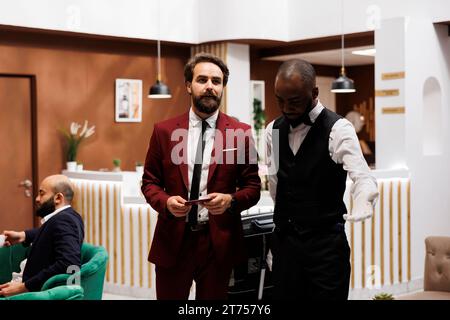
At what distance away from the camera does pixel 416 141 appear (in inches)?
277

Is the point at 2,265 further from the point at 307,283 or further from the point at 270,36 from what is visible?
the point at 270,36

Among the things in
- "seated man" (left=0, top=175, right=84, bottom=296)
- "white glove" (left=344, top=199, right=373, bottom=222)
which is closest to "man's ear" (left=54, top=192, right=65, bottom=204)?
"seated man" (left=0, top=175, right=84, bottom=296)

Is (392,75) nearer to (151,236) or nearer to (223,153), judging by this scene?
(151,236)

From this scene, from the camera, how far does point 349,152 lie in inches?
94.7

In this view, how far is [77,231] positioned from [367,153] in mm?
7386

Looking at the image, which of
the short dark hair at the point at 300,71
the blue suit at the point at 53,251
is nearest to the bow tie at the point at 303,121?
the short dark hair at the point at 300,71

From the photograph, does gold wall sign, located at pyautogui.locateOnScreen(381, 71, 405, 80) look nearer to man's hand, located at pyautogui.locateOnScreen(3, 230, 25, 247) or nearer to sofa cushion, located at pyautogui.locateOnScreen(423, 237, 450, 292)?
sofa cushion, located at pyautogui.locateOnScreen(423, 237, 450, 292)

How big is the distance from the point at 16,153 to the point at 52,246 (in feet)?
16.0

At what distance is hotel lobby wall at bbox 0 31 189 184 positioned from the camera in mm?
8258

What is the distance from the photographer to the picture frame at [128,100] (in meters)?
9.16

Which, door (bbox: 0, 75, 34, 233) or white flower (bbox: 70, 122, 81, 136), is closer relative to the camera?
door (bbox: 0, 75, 34, 233)

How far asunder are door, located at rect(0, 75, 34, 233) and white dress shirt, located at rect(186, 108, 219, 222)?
562cm

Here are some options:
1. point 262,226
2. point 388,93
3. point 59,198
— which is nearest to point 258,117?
point 388,93
